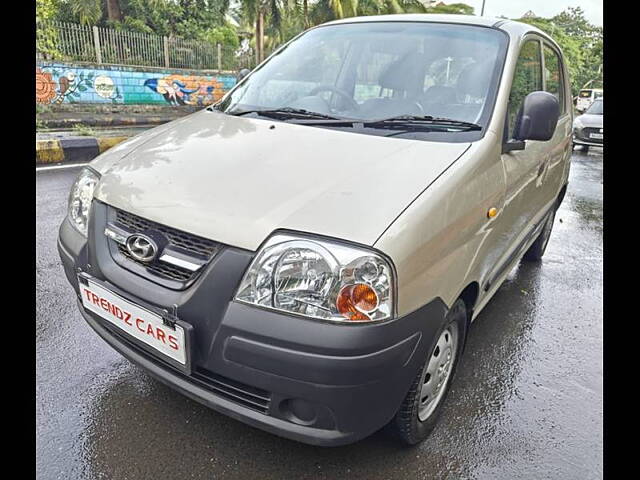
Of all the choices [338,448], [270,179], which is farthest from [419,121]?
[338,448]

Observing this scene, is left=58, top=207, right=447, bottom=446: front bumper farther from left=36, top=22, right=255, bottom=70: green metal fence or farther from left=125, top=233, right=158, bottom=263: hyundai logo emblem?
left=36, top=22, right=255, bottom=70: green metal fence

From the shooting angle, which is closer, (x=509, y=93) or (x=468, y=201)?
(x=468, y=201)

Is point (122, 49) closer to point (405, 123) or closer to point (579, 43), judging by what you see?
point (405, 123)

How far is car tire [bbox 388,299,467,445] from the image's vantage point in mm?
1896

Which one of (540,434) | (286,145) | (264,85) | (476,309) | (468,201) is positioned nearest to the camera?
(468,201)

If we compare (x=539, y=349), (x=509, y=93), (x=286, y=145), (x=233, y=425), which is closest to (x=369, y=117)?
(x=286, y=145)

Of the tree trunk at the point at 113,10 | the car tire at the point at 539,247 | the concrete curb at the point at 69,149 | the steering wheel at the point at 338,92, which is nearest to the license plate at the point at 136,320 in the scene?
the steering wheel at the point at 338,92

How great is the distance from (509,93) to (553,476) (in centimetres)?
172

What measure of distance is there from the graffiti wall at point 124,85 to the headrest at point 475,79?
37.5 ft

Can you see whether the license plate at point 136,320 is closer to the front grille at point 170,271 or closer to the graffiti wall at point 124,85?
the front grille at point 170,271

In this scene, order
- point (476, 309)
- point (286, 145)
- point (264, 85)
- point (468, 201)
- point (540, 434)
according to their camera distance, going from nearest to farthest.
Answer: point (468, 201), point (286, 145), point (540, 434), point (476, 309), point (264, 85)

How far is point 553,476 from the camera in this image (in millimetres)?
2018
